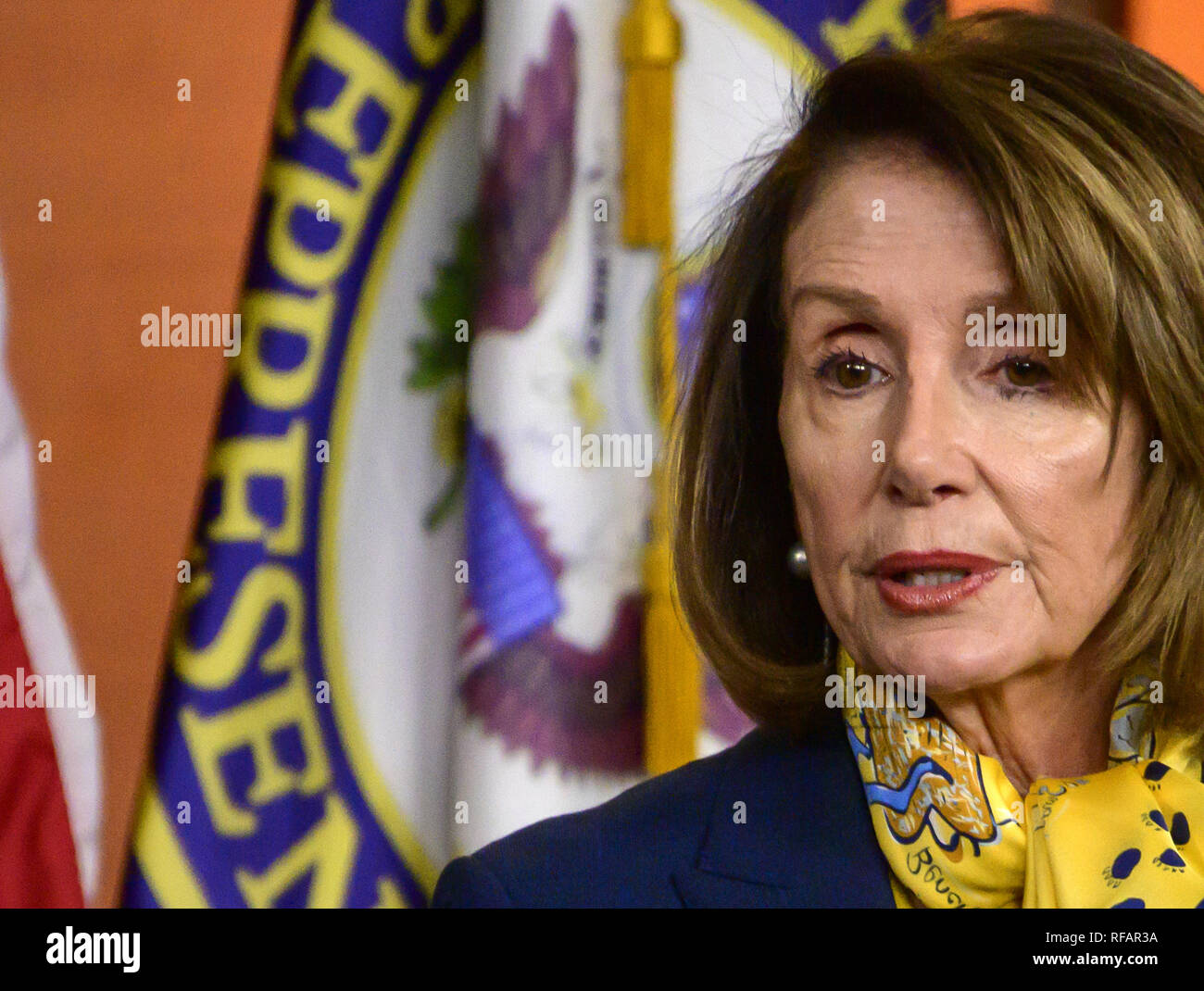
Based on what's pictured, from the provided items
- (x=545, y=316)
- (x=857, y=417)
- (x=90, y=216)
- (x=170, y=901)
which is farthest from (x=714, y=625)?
(x=90, y=216)

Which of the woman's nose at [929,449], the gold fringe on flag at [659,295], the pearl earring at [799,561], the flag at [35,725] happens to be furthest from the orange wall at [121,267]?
the woman's nose at [929,449]

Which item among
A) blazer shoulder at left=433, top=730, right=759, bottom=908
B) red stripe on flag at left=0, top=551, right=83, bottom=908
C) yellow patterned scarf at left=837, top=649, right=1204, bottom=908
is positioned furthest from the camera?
red stripe on flag at left=0, top=551, right=83, bottom=908

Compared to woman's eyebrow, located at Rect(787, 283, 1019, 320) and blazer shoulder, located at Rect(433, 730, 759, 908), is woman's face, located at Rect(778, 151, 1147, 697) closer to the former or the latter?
woman's eyebrow, located at Rect(787, 283, 1019, 320)

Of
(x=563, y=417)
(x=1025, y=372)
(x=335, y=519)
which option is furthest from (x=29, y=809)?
(x=1025, y=372)

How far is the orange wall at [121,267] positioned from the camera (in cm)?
151

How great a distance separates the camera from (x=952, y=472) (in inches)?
35.5

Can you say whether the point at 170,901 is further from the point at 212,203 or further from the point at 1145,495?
the point at 1145,495

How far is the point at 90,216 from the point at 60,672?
1.65 ft

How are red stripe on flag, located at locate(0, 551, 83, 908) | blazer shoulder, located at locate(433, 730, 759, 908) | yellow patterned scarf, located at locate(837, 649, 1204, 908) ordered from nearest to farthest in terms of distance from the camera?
yellow patterned scarf, located at locate(837, 649, 1204, 908)
blazer shoulder, located at locate(433, 730, 759, 908)
red stripe on flag, located at locate(0, 551, 83, 908)

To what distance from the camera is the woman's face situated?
0.91m

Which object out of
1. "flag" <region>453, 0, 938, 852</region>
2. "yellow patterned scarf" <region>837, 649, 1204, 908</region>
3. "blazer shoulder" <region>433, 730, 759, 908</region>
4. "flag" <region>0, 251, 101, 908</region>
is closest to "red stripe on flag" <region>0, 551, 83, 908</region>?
"flag" <region>0, 251, 101, 908</region>

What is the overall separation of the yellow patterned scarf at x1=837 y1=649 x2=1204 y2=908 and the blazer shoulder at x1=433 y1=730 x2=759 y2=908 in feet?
0.50

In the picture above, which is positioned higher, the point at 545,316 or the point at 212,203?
the point at 212,203

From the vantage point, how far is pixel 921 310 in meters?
0.93
